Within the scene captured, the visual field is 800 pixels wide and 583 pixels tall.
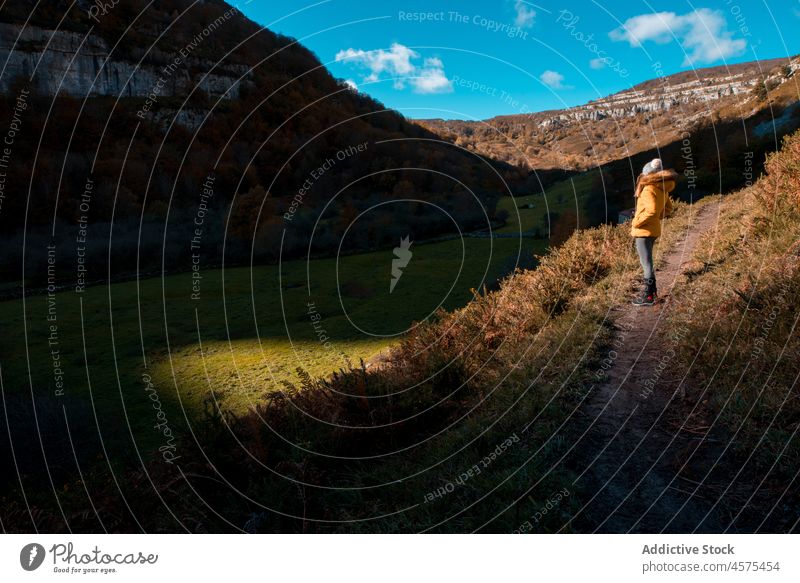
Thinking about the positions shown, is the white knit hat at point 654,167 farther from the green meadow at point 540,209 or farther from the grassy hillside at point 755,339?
the green meadow at point 540,209

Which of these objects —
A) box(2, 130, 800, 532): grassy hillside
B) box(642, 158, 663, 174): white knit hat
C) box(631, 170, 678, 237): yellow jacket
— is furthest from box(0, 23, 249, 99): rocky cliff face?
box(2, 130, 800, 532): grassy hillside

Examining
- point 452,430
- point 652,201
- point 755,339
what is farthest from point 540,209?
point 452,430

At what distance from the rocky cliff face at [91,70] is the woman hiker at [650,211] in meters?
28.4

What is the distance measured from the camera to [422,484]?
3852mm

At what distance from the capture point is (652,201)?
7.25m

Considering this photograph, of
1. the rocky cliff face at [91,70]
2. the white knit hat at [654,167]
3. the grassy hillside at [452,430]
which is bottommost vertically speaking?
the grassy hillside at [452,430]

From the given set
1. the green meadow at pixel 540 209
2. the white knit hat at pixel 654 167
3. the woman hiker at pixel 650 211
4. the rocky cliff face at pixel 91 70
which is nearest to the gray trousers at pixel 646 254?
the woman hiker at pixel 650 211

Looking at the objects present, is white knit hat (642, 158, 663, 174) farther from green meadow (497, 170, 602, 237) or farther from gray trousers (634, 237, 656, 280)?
green meadow (497, 170, 602, 237)

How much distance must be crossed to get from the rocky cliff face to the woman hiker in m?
28.4

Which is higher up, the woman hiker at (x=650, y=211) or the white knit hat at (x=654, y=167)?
the white knit hat at (x=654, y=167)

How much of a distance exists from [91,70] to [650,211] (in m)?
43.2

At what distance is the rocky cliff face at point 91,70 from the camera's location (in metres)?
30.3

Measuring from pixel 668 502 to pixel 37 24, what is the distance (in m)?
44.8

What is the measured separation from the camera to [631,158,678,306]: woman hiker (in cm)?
723
